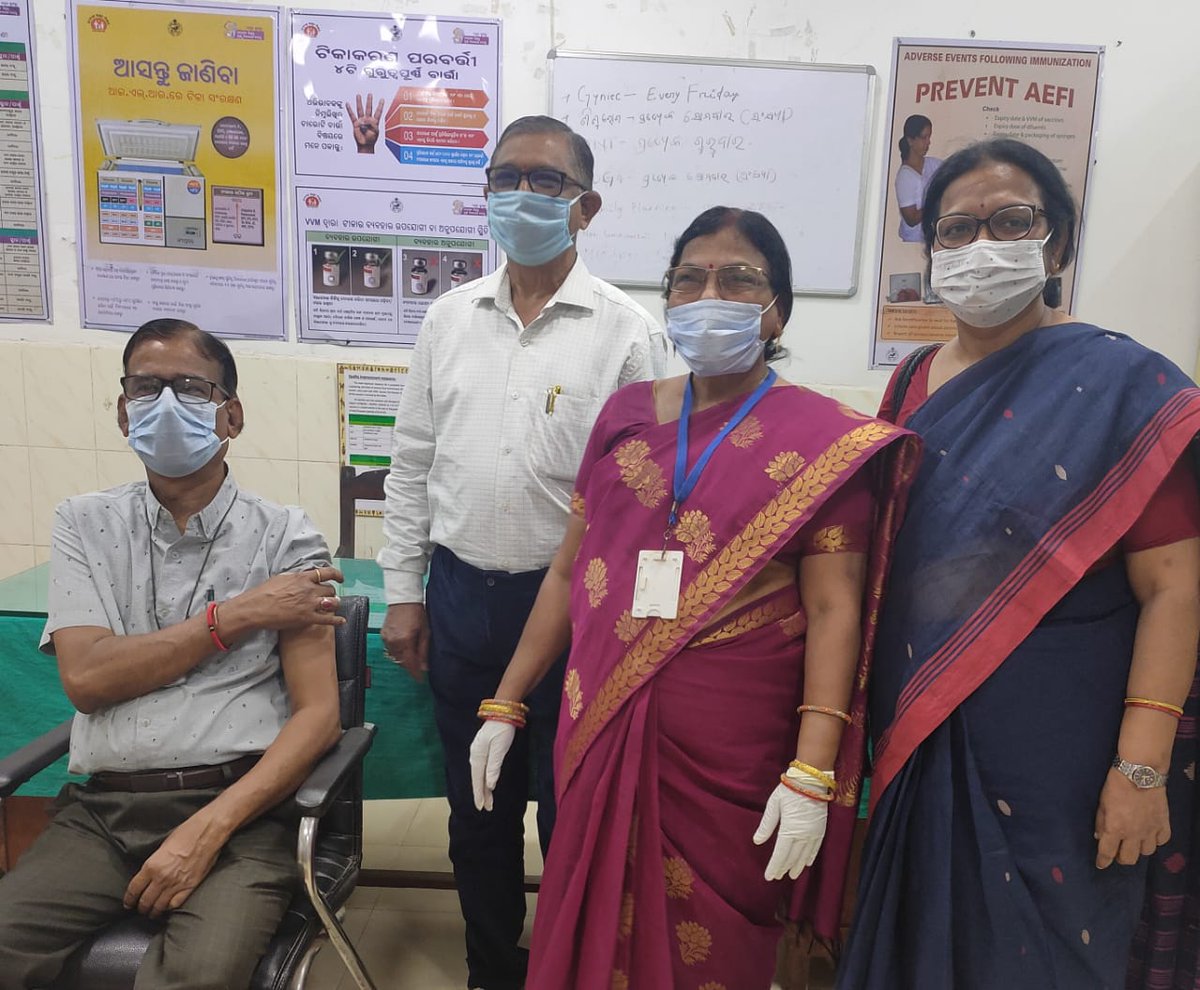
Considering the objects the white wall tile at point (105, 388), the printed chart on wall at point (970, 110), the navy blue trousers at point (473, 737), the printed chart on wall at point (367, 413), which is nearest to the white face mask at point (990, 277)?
the navy blue trousers at point (473, 737)

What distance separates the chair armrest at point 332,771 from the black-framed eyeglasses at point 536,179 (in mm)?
1108

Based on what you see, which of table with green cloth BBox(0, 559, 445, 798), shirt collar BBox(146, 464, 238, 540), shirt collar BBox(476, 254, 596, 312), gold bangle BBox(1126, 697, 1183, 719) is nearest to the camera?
gold bangle BBox(1126, 697, 1183, 719)

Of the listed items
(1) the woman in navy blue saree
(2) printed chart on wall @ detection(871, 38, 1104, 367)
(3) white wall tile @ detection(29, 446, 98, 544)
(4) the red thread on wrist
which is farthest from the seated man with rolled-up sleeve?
(2) printed chart on wall @ detection(871, 38, 1104, 367)

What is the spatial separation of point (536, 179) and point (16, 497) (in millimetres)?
2415

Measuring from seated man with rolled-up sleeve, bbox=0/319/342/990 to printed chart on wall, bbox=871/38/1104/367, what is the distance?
213 centimetres

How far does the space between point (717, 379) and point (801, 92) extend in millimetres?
1780

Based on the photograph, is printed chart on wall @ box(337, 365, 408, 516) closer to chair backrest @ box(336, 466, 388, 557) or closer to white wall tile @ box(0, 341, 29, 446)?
chair backrest @ box(336, 466, 388, 557)

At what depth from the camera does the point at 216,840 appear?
137cm

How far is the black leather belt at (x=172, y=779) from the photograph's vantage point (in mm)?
1451

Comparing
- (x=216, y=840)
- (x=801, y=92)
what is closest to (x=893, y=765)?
(x=216, y=840)

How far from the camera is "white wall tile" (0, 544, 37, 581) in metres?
2.88

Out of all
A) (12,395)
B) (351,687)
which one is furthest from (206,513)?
(12,395)

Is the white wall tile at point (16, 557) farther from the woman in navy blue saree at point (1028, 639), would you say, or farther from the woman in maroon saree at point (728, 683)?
the woman in navy blue saree at point (1028, 639)

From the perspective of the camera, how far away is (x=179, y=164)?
264 centimetres
